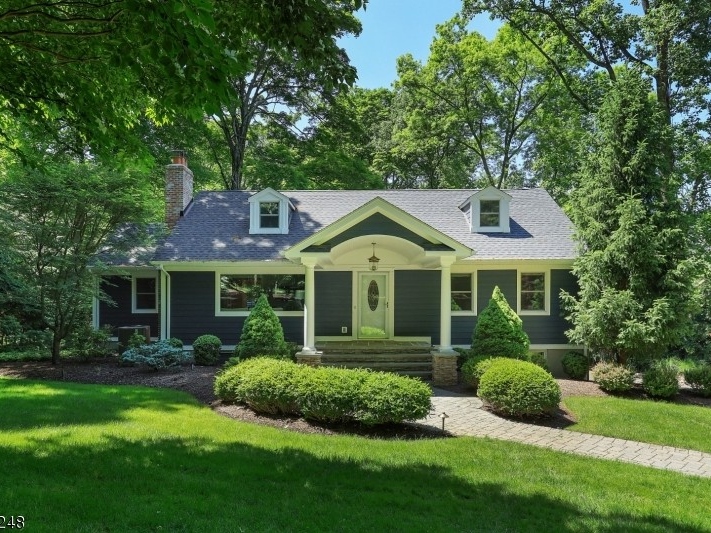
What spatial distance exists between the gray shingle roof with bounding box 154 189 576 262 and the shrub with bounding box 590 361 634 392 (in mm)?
3996

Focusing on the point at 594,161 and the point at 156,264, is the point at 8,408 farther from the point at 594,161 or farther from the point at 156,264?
the point at 594,161

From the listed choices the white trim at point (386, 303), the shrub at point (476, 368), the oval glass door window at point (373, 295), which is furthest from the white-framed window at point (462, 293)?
the shrub at point (476, 368)

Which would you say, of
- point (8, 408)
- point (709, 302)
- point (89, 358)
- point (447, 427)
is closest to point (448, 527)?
point (447, 427)

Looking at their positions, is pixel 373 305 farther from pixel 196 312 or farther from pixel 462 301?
pixel 196 312

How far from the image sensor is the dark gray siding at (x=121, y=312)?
14047 millimetres

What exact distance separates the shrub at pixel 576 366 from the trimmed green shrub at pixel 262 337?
768 centimetres

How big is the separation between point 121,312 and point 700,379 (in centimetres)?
1567

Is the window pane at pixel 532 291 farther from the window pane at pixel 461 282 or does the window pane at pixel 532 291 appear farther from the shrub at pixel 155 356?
the shrub at pixel 155 356

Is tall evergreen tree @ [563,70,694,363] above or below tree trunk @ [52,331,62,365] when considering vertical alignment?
above

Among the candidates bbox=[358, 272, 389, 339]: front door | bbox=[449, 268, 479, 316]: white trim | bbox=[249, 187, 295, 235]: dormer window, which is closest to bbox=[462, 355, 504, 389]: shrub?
bbox=[449, 268, 479, 316]: white trim

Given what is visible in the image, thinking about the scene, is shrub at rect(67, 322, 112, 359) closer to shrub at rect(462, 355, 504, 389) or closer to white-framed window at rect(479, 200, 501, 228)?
shrub at rect(462, 355, 504, 389)

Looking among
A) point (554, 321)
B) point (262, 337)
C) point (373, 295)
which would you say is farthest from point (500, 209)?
point (262, 337)

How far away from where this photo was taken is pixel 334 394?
725cm

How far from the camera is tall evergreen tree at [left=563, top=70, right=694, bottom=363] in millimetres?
10578
